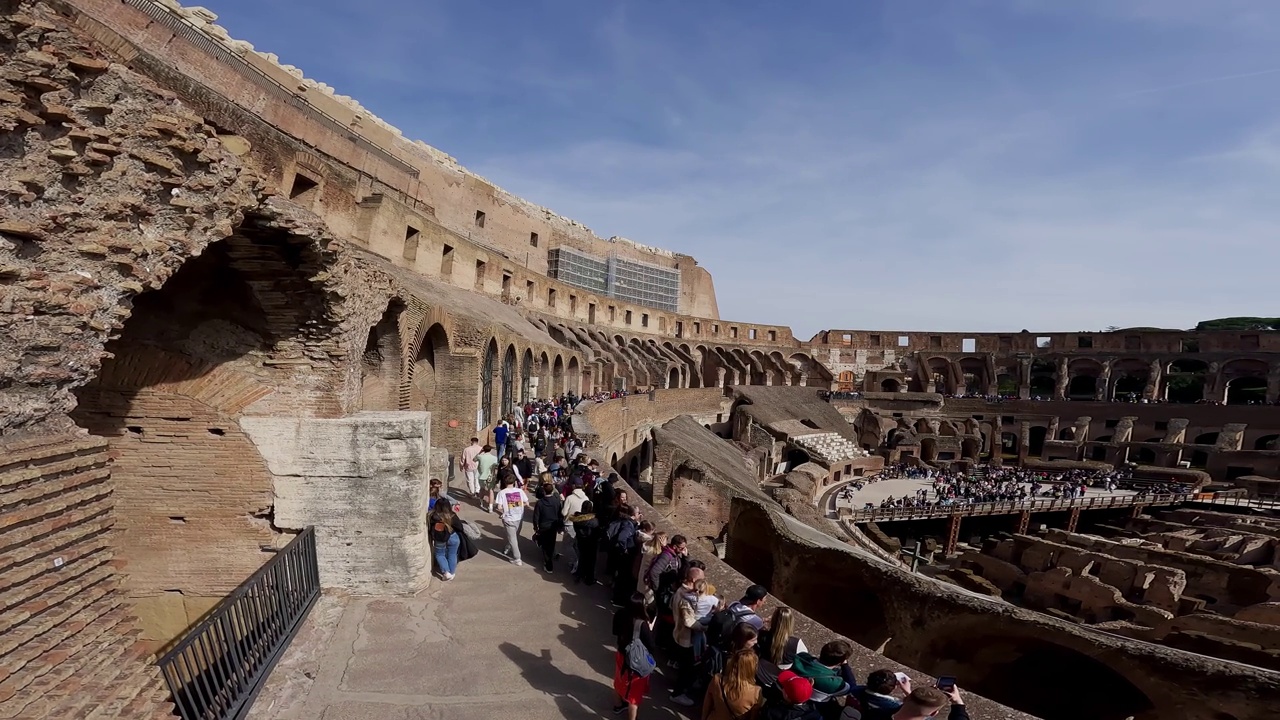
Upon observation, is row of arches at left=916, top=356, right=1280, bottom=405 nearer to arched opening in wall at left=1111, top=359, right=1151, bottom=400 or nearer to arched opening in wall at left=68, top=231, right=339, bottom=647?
arched opening in wall at left=1111, top=359, right=1151, bottom=400

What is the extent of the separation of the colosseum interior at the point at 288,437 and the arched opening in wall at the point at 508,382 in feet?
0.84

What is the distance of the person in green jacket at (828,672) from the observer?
3.41m

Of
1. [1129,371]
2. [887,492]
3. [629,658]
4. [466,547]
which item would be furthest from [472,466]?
[1129,371]

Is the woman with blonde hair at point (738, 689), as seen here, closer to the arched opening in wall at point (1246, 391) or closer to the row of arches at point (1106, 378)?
the row of arches at point (1106, 378)

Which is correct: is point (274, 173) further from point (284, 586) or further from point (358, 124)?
point (358, 124)

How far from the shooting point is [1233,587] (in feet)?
51.2

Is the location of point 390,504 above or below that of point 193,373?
below

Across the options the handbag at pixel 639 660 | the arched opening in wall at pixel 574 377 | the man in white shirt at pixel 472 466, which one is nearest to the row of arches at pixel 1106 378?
the arched opening in wall at pixel 574 377

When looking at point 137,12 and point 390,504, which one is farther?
point 137,12

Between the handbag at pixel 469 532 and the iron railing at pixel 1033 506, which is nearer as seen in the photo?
the handbag at pixel 469 532

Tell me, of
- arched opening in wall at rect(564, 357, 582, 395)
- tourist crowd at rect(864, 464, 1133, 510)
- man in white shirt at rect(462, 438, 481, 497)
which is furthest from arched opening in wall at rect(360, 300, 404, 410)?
tourist crowd at rect(864, 464, 1133, 510)

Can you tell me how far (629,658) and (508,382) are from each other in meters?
12.1

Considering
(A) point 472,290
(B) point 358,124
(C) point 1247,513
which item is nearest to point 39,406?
(A) point 472,290

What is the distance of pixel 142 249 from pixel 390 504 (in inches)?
108
